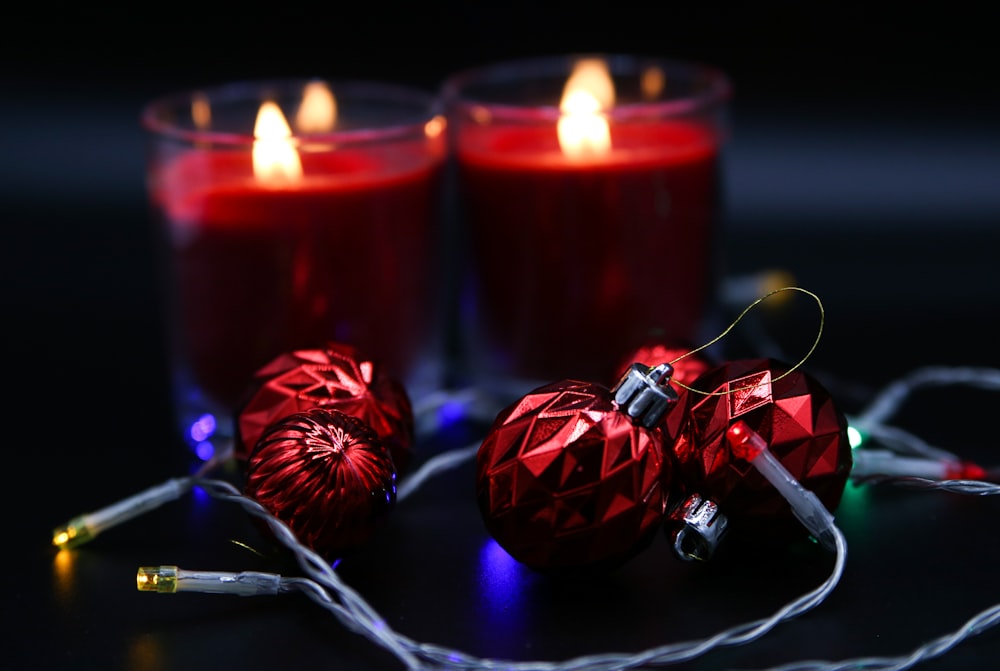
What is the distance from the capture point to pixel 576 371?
116 centimetres

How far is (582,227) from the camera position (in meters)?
1.11

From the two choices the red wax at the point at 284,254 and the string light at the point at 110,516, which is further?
the red wax at the point at 284,254

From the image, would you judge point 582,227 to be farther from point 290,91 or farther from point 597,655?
point 597,655

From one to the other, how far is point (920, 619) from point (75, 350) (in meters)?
0.88

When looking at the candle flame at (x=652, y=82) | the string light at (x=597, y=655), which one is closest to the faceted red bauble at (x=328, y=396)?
the string light at (x=597, y=655)

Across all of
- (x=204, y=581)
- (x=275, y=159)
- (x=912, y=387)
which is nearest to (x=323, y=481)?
→ (x=204, y=581)

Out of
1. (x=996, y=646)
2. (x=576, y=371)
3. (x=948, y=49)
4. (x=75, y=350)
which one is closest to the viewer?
(x=996, y=646)

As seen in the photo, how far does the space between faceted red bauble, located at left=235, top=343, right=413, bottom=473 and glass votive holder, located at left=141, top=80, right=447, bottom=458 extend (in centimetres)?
13

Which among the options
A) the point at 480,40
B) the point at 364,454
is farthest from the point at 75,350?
the point at 480,40

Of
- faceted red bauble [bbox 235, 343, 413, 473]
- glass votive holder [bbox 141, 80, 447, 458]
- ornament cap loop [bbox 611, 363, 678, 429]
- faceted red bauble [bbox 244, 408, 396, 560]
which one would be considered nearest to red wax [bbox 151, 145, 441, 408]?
glass votive holder [bbox 141, 80, 447, 458]

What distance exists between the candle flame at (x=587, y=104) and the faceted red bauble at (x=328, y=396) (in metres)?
0.29

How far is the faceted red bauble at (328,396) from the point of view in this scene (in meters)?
0.91

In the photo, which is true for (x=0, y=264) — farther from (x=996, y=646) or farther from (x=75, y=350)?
(x=996, y=646)

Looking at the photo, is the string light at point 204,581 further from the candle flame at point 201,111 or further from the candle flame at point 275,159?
the candle flame at point 201,111
